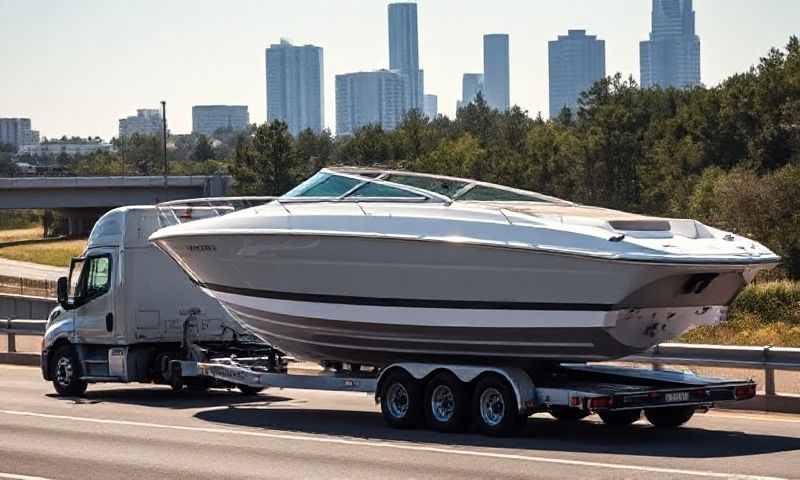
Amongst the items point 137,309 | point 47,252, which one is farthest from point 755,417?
point 47,252

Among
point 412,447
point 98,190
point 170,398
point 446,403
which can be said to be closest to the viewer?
point 412,447

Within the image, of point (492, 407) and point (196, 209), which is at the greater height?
point (196, 209)

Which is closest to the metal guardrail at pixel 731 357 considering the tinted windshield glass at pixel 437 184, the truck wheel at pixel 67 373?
the tinted windshield glass at pixel 437 184

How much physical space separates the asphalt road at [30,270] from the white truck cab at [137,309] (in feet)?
173

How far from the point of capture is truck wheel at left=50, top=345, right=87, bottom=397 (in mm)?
22859

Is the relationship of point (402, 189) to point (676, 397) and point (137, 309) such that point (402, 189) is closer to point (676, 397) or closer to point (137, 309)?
point (676, 397)

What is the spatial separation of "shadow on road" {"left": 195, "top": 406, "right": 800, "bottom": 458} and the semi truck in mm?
277

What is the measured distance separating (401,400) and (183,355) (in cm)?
577

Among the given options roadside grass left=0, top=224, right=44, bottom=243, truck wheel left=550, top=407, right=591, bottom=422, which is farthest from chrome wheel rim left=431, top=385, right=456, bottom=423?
roadside grass left=0, top=224, right=44, bottom=243

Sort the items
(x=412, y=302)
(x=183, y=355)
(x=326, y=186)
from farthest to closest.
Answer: (x=183, y=355)
(x=326, y=186)
(x=412, y=302)

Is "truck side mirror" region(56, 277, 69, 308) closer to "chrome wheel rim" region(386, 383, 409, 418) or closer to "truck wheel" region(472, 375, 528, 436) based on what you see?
"chrome wheel rim" region(386, 383, 409, 418)

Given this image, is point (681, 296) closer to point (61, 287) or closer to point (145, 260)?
point (145, 260)

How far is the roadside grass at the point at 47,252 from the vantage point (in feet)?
294

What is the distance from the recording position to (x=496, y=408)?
16.4 meters
